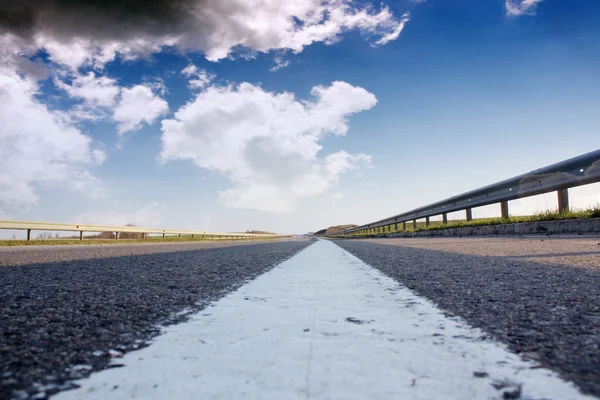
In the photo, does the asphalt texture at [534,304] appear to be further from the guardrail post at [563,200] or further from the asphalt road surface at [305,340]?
the guardrail post at [563,200]

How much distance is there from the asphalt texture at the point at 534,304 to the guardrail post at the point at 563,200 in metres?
Result: 5.59

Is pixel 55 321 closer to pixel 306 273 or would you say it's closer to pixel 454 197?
pixel 306 273

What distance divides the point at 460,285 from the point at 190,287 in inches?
74.8

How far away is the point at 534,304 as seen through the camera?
2.00 m

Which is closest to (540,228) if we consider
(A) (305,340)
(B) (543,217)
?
(B) (543,217)

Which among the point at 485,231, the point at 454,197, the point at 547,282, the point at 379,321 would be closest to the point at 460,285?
the point at 547,282

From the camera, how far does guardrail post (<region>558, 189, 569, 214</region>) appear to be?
8.54 m

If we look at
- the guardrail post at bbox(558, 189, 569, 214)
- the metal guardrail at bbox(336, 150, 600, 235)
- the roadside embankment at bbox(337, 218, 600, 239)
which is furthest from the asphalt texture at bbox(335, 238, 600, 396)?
the guardrail post at bbox(558, 189, 569, 214)

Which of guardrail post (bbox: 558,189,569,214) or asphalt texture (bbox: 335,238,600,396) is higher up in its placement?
guardrail post (bbox: 558,189,569,214)

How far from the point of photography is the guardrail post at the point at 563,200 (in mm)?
8538

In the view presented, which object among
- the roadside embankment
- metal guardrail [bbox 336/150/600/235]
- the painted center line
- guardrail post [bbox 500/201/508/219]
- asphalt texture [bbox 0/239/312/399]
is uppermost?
metal guardrail [bbox 336/150/600/235]

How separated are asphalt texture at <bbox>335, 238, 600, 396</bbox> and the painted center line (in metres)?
0.10

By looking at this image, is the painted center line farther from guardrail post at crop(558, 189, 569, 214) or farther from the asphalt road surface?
guardrail post at crop(558, 189, 569, 214)

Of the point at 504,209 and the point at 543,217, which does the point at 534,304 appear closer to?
the point at 543,217
